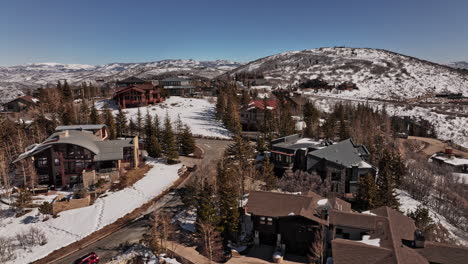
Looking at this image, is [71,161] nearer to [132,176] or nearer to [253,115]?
[132,176]

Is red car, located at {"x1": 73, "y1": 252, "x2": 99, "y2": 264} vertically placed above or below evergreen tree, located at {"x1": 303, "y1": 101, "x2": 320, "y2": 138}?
below

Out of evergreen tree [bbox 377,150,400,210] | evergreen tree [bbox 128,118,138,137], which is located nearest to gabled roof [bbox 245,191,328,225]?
evergreen tree [bbox 377,150,400,210]

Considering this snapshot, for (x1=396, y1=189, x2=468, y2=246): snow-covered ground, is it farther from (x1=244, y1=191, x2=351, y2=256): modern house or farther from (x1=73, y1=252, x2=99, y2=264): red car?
(x1=73, y1=252, x2=99, y2=264): red car

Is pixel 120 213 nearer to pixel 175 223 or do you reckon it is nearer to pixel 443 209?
pixel 175 223

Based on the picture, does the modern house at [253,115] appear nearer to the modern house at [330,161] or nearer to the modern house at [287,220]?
the modern house at [330,161]

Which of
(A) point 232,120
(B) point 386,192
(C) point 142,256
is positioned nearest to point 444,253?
(B) point 386,192

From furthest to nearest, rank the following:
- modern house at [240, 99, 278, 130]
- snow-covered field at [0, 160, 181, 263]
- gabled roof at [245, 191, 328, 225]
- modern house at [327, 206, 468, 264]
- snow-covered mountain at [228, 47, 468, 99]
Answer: snow-covered mountain at [228, 47, 468, 99]
modern house at [240, 99, 278, 130]
snow-covered field at [0, 160, 181, 263]
gabled roof at [245, 191, 328, 225]
modern house at [327, 206, 468, 264]

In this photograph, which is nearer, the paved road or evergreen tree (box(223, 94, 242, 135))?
the paved road
